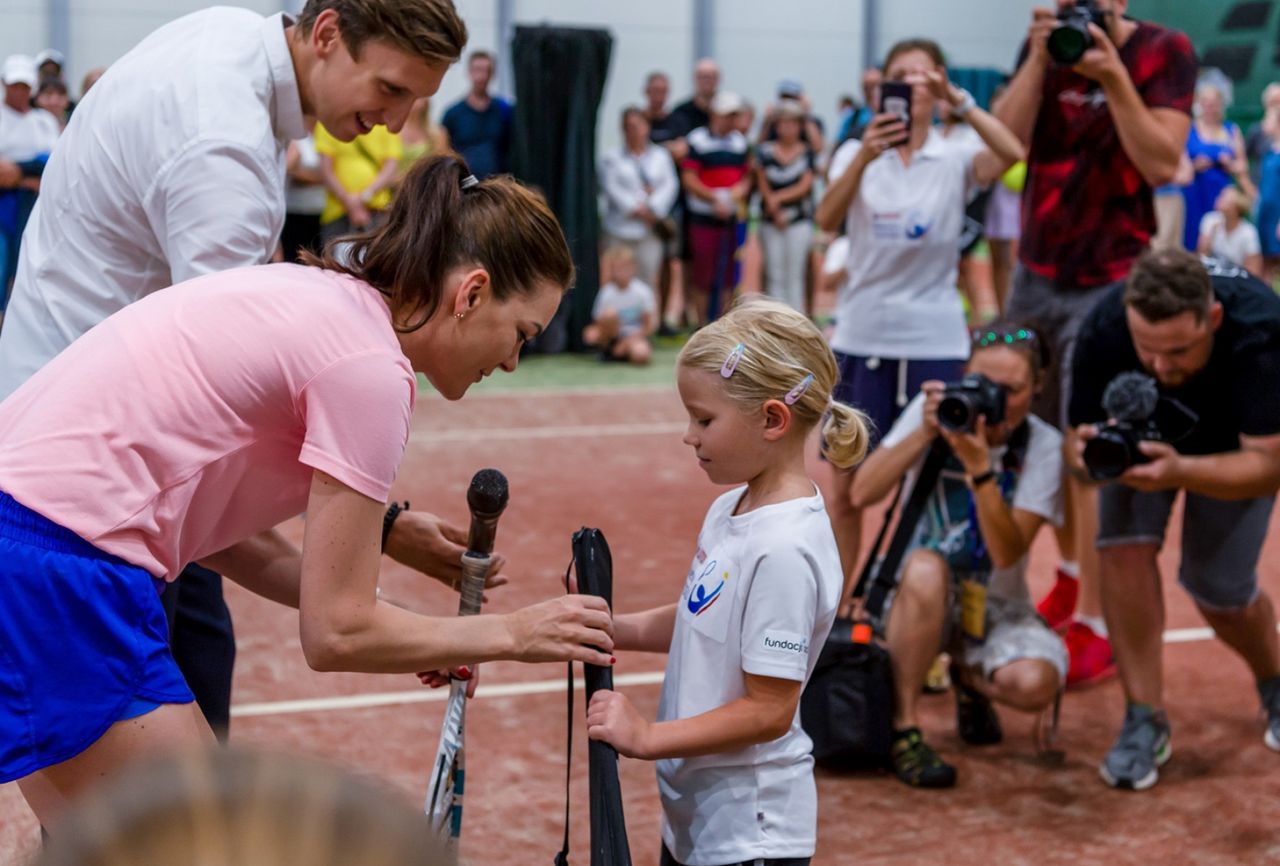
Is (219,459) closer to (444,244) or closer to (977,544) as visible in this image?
(444,244)

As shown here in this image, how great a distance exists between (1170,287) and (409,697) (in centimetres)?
256

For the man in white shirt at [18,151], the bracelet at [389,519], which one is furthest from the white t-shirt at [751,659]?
the man in white shirt at [18,151]

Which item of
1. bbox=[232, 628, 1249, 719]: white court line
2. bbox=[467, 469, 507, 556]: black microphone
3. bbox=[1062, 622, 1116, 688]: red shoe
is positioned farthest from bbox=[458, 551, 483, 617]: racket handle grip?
bbox=[1062, 622, 1116, 688]: red shoe

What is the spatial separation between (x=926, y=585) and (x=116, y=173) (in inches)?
100

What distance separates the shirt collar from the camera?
2869 mm

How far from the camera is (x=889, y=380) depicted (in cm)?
532

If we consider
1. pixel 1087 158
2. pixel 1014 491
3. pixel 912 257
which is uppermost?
pixel 1087 158

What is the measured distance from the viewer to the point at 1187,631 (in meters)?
5.63

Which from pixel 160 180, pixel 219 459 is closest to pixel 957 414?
pixel 160 180

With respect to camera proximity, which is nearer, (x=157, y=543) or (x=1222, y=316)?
(x=157, y=543)

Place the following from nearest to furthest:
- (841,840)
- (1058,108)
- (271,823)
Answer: (271,823)
(841,840)
(1058,108)

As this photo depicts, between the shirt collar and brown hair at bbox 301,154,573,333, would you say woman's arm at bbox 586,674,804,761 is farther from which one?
the shirt collar

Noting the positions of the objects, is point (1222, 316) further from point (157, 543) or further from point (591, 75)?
point (591, 75)

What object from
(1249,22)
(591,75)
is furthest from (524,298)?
(1249,22)
